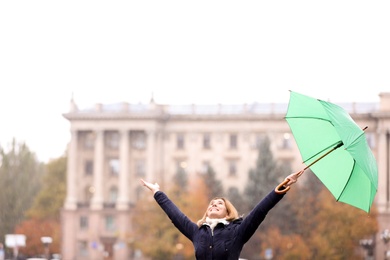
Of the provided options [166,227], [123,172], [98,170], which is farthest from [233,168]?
[166,227]

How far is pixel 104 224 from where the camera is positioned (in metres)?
113

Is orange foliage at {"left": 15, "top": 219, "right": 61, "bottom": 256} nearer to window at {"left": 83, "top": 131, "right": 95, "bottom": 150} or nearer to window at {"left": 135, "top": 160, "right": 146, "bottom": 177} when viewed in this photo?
window at {"left": 83, "top": 131, "right": 95, "bottom": 150}

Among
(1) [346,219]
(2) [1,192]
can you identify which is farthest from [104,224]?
A: (1) [346,219]

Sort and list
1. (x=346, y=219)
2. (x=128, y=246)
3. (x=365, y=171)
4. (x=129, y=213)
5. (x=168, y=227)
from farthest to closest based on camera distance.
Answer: (x=129, y=213)
(x=128, y=246)
(x=168, y=227)
(x=346, y=219)
(x=365, y=171)

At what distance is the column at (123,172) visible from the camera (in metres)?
113

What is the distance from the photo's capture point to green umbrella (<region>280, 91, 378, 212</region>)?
904cm

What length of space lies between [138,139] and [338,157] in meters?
106

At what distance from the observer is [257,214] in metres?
8.46

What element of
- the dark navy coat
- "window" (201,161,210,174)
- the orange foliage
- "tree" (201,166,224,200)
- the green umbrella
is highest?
the green umbrella

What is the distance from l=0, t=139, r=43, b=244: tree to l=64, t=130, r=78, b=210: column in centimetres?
337

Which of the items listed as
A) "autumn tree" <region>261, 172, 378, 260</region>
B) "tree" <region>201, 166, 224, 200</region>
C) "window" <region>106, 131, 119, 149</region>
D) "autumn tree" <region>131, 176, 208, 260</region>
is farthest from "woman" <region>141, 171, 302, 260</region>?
"window" <region>106, 131, 119, 149</region>

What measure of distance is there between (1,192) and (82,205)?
828cm

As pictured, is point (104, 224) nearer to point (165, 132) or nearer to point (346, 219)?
point (165, 132)

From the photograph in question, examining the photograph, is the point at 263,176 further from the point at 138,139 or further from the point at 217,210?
the point at 217,210
